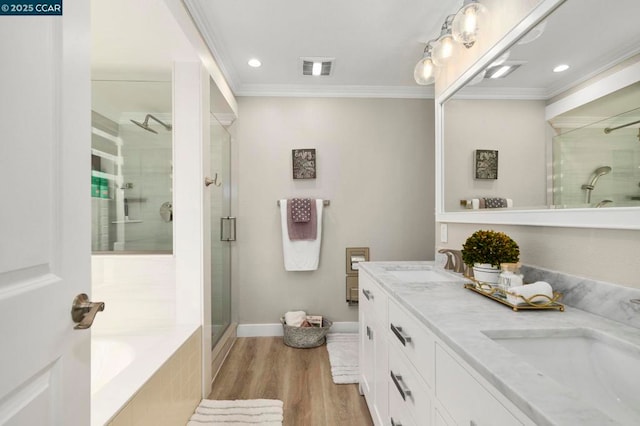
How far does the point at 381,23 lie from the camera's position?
1.91m

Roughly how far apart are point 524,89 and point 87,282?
1736 mm

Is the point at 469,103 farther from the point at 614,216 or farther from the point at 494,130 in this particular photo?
the point at 614,216

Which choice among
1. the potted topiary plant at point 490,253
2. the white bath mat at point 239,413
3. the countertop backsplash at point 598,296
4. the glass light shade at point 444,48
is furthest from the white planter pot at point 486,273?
the white bath mat at point 239,413

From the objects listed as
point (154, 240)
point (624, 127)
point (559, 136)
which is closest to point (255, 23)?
point (154, 240)

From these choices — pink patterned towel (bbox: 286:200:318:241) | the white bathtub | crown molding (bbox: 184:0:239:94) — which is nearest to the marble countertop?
the white bathtub

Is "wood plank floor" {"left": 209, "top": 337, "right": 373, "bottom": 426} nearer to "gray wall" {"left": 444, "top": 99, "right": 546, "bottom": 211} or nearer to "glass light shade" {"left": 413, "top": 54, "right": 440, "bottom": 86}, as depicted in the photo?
"gray wall" {"left": 444, "top": 99, "right": 546, "bottom": 211}

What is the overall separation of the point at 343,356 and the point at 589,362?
5.96 ft

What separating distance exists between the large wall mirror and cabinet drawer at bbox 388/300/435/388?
656 mm

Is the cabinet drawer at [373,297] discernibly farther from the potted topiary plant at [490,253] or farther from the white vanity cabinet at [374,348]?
the potted topiary plant at [490,253]

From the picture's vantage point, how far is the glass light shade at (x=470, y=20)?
1.44 metres

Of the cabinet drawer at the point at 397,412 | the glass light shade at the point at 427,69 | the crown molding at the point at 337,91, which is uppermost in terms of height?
the crown molding at the point at 337,91

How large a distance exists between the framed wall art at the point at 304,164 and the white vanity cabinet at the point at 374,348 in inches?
47.8

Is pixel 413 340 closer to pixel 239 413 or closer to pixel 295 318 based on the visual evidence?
pixel 239 413

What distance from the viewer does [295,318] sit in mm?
2662
